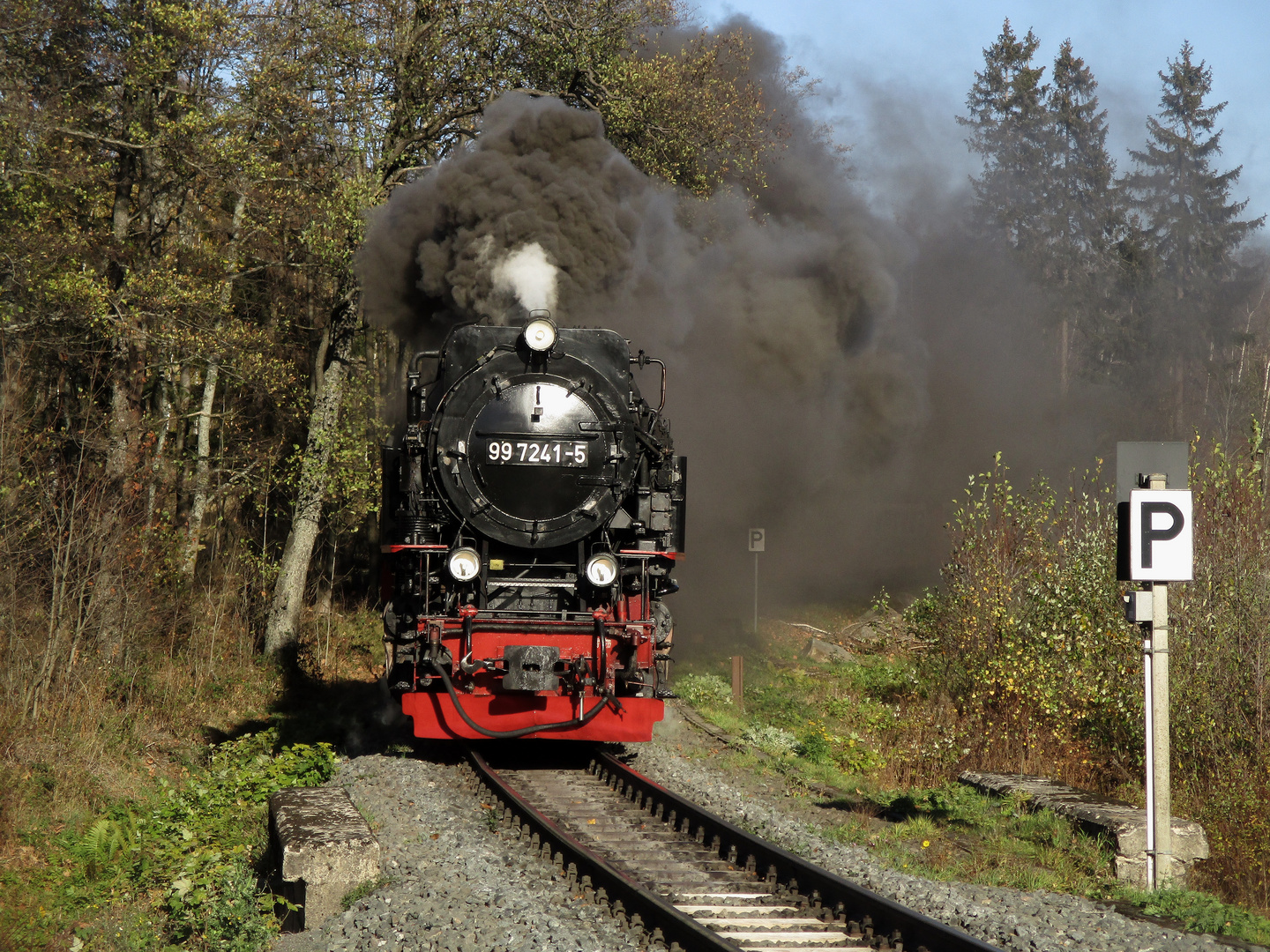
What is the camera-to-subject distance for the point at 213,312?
12.9 metres

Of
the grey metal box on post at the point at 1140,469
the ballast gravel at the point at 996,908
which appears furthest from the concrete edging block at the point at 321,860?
the grey metal box on post at the point at 1140,469

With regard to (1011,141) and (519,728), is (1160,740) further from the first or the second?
(1011,141)

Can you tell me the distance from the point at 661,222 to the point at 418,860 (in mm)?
9235

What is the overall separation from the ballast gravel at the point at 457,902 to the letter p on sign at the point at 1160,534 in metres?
3.69

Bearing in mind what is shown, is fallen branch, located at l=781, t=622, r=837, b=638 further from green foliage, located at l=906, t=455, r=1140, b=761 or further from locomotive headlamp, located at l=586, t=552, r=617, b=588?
locomotive headlamp, located at l=586, t=552, r=617, b=588

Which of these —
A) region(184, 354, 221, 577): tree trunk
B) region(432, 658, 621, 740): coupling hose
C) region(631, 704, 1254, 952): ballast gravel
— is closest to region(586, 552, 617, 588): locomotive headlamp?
region(432, 658, 621, 740): coupling hose

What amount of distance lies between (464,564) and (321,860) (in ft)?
10.5

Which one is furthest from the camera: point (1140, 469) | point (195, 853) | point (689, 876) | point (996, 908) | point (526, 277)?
point (526, 277)

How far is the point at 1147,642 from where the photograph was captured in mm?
6473

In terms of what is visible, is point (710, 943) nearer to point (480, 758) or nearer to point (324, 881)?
point (324, 881)

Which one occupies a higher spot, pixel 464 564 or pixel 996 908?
pixel 464 564

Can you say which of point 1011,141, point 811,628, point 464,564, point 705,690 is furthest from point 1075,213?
point 464,564

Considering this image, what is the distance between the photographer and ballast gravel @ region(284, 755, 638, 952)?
16.2 feet

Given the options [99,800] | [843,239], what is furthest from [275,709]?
[843,239]
